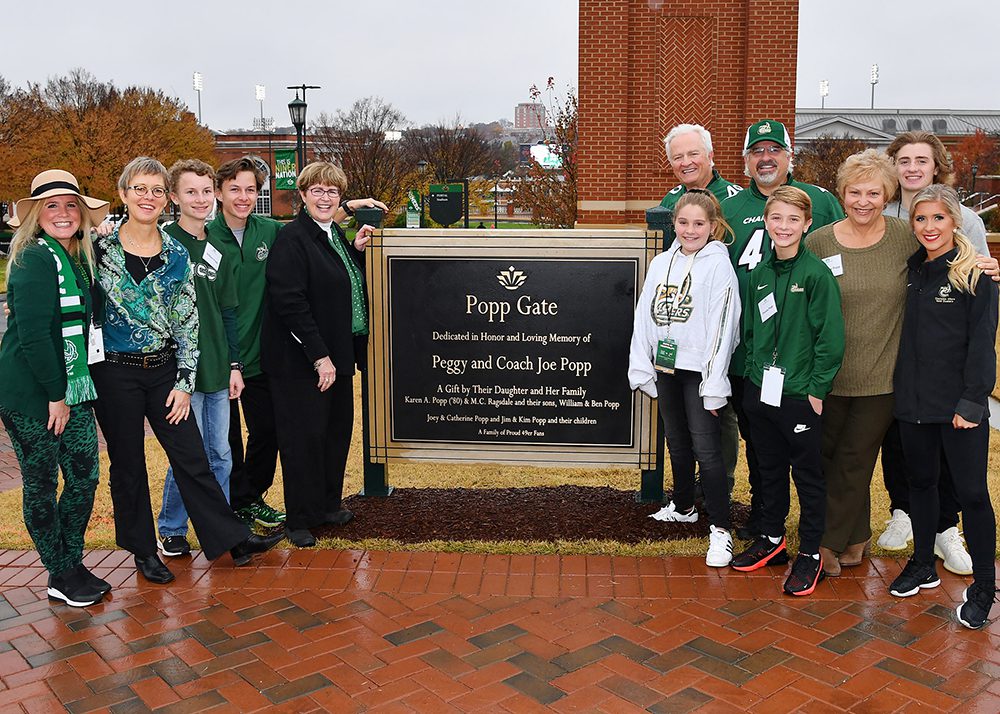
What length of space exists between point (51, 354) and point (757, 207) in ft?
11.5

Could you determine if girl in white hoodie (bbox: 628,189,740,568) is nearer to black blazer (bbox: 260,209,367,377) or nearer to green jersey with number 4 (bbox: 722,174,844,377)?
green jersey with number 4 (bbox: 722,174,844,377)

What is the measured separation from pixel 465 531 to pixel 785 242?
2341mm

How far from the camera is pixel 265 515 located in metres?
5.43

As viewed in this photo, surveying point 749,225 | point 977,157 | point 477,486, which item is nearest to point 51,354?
point 477,486

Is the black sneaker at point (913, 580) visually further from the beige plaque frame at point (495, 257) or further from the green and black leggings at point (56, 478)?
the green and black leggings at point (56, 478)

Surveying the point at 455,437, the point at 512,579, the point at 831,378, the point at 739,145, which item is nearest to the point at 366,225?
the point at 455,437

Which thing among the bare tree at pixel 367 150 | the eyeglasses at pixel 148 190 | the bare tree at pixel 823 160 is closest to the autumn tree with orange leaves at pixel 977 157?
the bare tree at pixel 823 160

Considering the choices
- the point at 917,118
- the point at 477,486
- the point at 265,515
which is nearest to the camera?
the point at 265,515

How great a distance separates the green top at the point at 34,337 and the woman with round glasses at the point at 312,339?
100cm

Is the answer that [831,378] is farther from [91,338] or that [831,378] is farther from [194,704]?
[91,338]

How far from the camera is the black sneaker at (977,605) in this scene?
4.00 m

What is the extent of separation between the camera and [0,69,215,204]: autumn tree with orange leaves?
39.4m

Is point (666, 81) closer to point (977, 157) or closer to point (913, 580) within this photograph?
point (913, 580)

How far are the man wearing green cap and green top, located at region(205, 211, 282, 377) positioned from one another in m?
2.49
